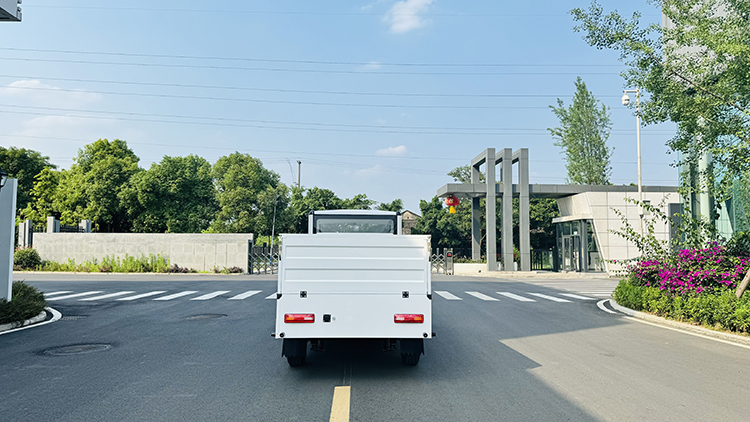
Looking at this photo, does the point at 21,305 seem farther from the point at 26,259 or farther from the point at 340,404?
the point at 26,259

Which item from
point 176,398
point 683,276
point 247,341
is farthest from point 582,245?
point 176,398

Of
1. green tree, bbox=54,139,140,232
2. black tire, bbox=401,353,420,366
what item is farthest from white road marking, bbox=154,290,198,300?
green tree, bbox=54,139,140,232

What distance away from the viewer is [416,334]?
669cm

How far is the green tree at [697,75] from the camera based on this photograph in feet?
35.8

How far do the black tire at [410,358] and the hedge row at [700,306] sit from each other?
23.8ft

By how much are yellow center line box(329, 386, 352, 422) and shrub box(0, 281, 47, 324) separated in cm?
913

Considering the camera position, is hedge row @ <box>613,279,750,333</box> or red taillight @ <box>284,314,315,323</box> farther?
hedge row @ <box>613,279,750,333</box>

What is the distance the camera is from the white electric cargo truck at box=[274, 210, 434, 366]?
6609mm

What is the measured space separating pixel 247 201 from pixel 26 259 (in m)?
22.8

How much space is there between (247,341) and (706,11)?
42.3 ft

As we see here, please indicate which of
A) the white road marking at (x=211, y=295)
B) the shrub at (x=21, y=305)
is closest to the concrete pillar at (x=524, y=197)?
the white road marking at (x=211, y=295)

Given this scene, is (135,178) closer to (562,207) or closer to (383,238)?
(562,207)

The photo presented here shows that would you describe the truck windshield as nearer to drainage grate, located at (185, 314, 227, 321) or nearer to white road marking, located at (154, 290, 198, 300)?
drainage grate, located at (185, 314, 227, 321)

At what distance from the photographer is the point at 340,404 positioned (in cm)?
565
